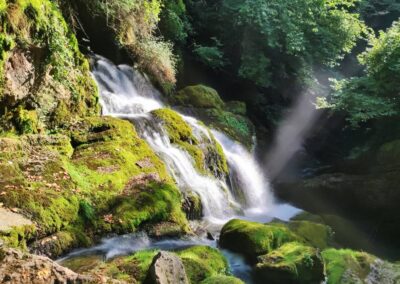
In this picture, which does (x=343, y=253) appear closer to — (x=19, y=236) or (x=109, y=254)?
(x=109, y=254)

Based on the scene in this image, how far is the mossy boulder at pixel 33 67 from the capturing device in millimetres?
7992

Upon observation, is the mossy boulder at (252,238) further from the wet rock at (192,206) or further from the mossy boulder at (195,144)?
the mossy boulder at (195,144)

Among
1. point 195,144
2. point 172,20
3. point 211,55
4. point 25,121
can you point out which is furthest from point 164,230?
point 211,55

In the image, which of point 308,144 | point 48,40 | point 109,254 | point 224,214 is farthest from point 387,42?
point 109,254

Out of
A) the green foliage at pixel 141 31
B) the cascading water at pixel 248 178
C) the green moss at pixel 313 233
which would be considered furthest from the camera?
the cascading water at pixel 248 178

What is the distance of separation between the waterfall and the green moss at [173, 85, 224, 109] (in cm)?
117

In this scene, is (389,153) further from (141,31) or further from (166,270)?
(166,270)

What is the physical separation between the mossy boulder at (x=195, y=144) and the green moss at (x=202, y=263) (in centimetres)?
431

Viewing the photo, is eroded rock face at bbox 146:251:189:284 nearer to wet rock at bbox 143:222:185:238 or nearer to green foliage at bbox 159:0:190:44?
wet rock at bbox 143:222:185:238

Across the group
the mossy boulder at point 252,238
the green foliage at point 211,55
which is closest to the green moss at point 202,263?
the mossy boulder at point 252,238

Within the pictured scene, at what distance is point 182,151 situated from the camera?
11023 millimetres

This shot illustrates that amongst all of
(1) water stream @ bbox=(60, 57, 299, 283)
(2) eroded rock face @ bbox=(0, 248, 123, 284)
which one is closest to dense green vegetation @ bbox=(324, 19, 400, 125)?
(1) water stream @ bbox=(60, 57, 299, 283)

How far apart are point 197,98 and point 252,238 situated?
9.59 metres

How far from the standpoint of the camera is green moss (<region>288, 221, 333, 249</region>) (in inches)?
379
